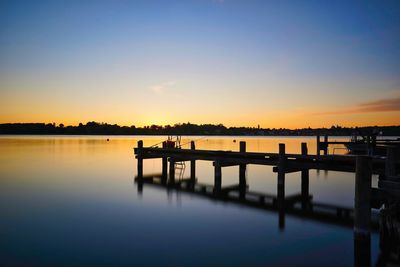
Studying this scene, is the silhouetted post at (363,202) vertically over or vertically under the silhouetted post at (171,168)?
over

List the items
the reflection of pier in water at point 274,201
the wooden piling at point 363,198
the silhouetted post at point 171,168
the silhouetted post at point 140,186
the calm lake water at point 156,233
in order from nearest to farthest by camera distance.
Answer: the wooden piling at point 363,198, the calm lake water at point 156,233, the reflection of pier in water at point 274,201, the silhouetted post at point 140,186, the silhouetted post at point 171,168

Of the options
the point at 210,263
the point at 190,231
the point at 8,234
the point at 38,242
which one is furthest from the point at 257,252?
the point at 8,234

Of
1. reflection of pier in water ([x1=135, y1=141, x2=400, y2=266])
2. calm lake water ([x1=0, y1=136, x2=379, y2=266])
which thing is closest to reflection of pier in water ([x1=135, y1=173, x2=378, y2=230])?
reflection of pier in water ([x1=135, y1=141, x2=400, y2=266])

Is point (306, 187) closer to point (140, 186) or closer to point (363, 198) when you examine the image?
point (140, 186)

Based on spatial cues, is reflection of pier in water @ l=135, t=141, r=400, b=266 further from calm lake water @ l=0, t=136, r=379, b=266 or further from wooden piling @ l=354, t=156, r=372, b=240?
calm lake water @ l=0, t=136, r=379, b=266

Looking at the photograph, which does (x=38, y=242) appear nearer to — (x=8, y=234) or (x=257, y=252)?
(x=8, y=234)

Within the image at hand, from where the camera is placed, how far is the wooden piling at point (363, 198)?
28.0 ft

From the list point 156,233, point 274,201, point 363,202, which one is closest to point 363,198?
point 363,202

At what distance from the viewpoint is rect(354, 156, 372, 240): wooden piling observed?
8523mm

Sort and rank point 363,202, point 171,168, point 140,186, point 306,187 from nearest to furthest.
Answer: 1. point 363,202
2. point 306,187
3. point 140,186
4. point 171,168

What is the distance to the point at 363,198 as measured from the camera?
8531mm

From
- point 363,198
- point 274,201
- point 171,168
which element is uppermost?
point 363,198

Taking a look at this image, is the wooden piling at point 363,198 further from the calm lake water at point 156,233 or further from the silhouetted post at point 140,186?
the silhouetted post at point 140,186

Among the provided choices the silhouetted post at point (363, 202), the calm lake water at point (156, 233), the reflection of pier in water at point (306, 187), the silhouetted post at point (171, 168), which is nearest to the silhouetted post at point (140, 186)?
the reflection of pier in water at point (306, 187)
